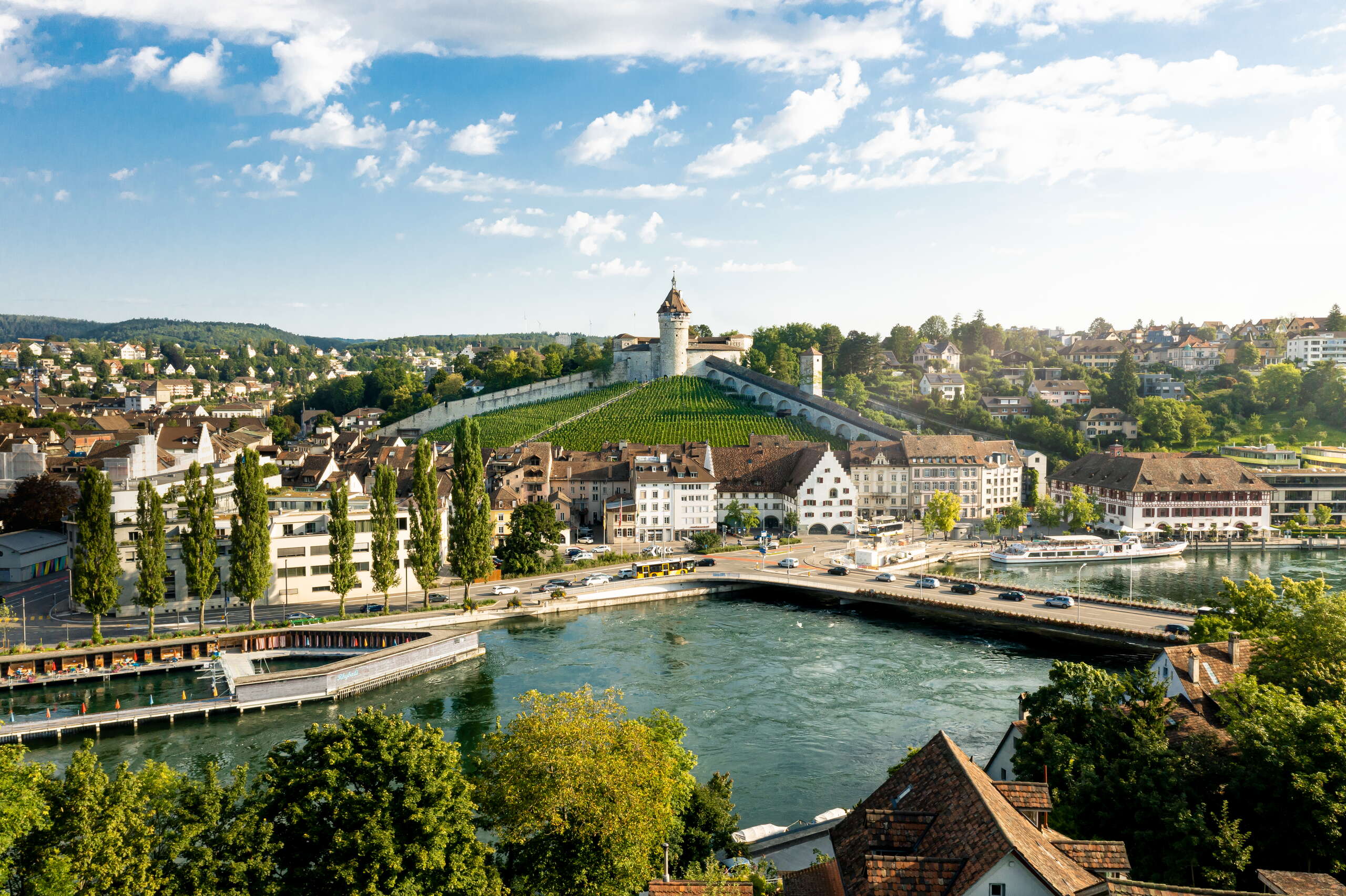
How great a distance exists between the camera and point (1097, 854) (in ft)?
45.8

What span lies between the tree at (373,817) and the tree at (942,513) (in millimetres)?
53693

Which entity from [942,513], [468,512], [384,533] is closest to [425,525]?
[384,533]

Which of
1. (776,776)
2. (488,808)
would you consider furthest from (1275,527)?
(488,808)

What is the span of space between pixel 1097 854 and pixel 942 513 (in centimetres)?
5303

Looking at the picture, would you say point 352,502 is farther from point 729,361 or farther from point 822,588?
point 729,361

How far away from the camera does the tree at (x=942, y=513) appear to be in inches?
2564

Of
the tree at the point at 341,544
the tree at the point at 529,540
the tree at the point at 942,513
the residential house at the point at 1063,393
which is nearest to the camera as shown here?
the tree at the point at 341,544

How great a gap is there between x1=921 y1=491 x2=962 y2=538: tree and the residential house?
43547 mm

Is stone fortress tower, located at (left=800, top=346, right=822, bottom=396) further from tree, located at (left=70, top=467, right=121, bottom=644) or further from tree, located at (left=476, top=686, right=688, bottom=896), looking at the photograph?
tree, located at (left=476, top=686, right=688, bottom=896)

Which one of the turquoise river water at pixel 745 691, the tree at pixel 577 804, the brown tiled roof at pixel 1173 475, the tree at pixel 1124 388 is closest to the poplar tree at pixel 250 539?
the turquoise river water at pixel 745 691

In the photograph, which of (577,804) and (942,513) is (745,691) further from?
(942,513)

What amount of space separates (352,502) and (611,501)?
20929 mm

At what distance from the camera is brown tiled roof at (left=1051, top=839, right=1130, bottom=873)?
13773mm

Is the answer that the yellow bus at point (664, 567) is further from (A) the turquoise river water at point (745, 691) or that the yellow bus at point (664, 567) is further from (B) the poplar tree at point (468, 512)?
(B) the poplar tree at point (468, 512)
